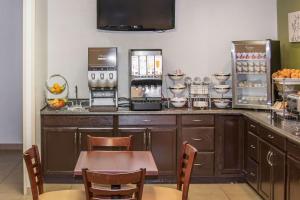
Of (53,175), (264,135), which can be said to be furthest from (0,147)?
(264,135)

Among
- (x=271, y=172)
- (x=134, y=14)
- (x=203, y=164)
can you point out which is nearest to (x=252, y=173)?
(x=203, y=164)

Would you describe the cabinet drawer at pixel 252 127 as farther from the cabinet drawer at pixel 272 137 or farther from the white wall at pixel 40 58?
the white wall at pixel 40 58

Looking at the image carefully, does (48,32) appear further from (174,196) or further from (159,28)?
(174,196)

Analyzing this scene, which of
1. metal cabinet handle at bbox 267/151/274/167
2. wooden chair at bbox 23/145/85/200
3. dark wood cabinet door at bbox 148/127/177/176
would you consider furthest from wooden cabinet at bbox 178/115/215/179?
wooden chair at bbox 23/145/85/200

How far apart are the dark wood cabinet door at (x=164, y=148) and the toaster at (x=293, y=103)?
1.55 m

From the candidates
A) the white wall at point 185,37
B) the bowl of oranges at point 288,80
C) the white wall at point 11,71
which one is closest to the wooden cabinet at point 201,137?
the white wall at point 185,37

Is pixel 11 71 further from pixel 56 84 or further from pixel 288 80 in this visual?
pixel 288 80

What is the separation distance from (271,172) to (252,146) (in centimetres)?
76

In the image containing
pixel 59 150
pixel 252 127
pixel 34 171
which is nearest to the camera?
pixel 34 171

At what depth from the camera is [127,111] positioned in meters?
5.81

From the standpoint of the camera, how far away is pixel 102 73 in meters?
5.86

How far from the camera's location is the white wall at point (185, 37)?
249 inches

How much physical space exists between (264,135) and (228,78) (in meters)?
1.54

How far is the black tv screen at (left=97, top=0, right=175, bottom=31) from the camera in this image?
6.14 metres
